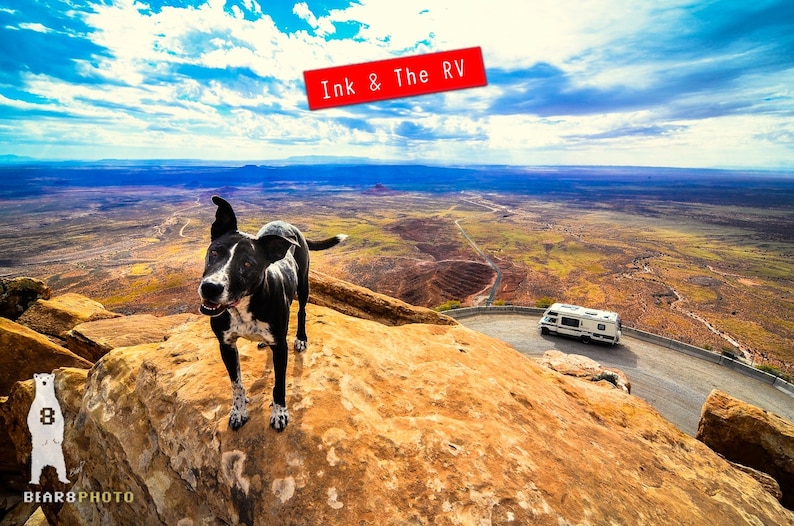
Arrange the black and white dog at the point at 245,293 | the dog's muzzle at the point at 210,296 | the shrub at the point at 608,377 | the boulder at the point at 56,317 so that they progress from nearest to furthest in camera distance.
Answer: the dog's muzzle at the point at 210,296, the black and white dog at the point at 245,293, the boulder at the point at 56,317, the shrub at the point at 608,377

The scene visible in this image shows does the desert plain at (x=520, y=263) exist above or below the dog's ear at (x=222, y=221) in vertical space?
below

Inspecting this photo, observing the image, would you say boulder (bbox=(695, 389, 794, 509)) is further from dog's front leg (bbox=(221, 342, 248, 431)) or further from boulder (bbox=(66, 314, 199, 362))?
boulder (bbox=(66, 314, 199, 362))

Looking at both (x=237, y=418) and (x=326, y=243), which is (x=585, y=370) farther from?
(x=237, y=418)

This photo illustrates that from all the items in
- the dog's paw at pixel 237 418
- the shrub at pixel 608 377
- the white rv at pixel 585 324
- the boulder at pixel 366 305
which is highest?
the dog's paw at pixel 237 418

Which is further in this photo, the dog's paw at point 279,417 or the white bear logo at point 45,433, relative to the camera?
the white bear logo at point 45,433

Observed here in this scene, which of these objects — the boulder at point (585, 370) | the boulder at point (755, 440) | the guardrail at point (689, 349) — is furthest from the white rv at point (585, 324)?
the boulder at point (755, 440)

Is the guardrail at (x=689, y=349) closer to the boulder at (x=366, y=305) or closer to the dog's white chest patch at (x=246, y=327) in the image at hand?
the boulder at (x=366, y=305)

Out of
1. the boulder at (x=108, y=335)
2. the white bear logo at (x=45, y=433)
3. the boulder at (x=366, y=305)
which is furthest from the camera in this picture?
the boulder at (x=366, y=305)

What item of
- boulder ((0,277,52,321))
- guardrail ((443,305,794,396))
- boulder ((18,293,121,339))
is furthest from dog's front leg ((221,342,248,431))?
guardrail ((443,305,794,396))

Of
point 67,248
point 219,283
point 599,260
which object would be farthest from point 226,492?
point 67,248

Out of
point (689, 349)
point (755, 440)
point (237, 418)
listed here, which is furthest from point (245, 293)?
point (689, 349)
